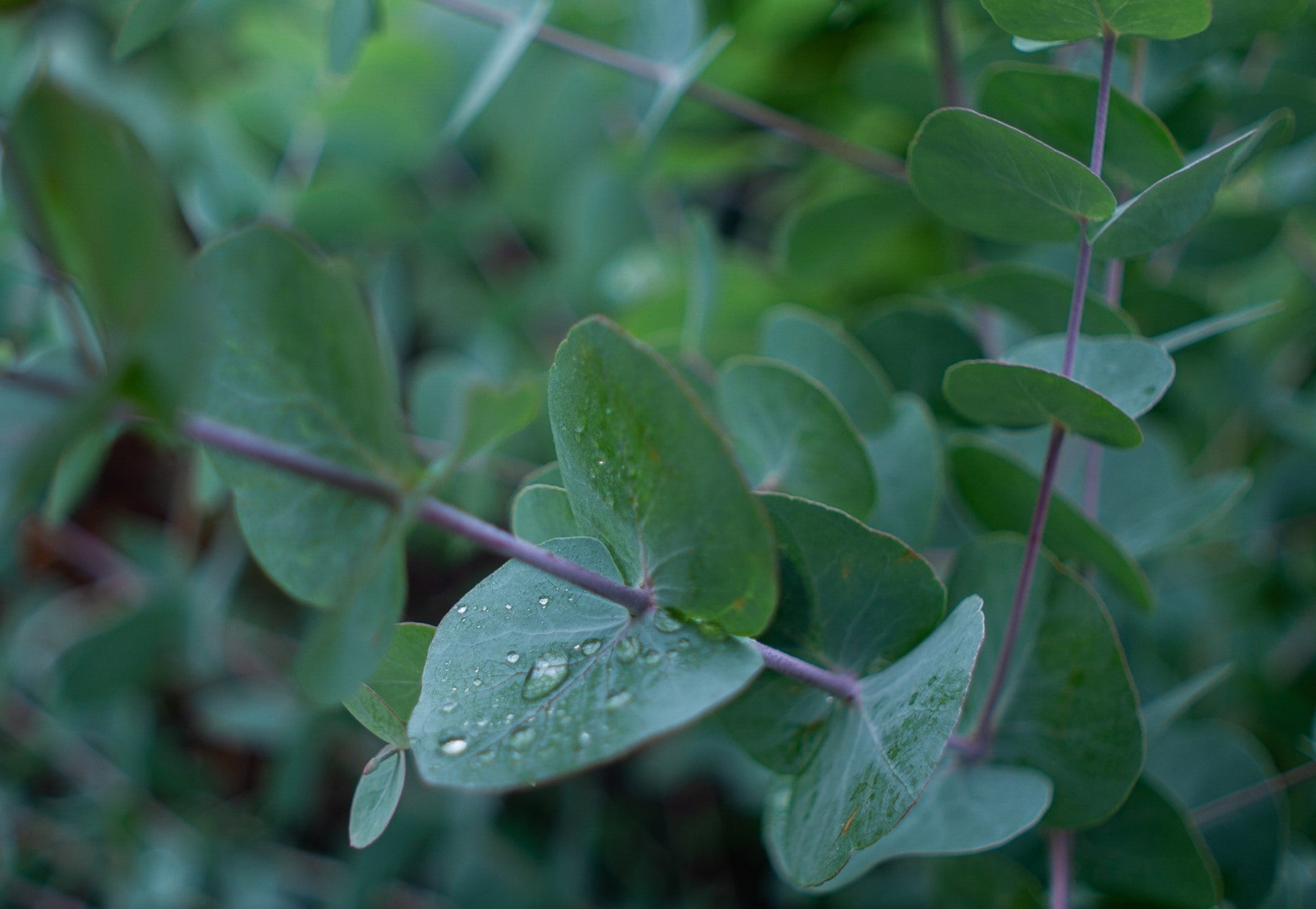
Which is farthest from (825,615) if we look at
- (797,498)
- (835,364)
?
(835,364)

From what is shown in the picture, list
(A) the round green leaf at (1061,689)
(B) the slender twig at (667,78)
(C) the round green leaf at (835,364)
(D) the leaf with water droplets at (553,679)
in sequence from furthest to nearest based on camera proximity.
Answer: (B) the slender twig at (667,78)
(C) the round green leaf at (835,364)
(A) the round green leaf at (1061,689)
(D) the leaf with water droplets at (553,679)

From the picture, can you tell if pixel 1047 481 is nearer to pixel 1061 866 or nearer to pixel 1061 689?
pixel 1061 689

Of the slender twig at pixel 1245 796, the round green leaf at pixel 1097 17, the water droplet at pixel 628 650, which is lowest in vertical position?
the slender twig at pixel 1245 796

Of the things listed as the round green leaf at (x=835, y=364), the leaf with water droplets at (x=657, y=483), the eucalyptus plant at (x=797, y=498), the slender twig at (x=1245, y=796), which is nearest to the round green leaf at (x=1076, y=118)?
the eucalyptus plant at (x=797, y=498)

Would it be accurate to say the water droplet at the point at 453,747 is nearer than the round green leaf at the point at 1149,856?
Yes

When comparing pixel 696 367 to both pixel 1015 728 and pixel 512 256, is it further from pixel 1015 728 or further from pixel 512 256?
pixel 512 256

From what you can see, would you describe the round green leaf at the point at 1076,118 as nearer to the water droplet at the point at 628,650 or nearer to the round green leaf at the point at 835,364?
the round green leaf at the point at 835,364

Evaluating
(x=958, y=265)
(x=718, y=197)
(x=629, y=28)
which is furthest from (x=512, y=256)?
(x=958, y=265)
